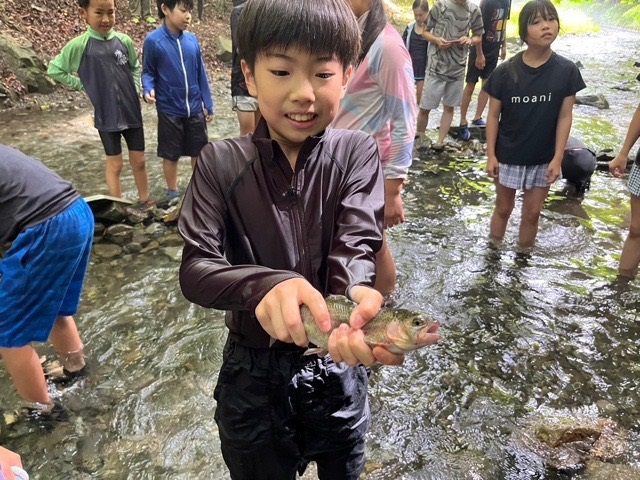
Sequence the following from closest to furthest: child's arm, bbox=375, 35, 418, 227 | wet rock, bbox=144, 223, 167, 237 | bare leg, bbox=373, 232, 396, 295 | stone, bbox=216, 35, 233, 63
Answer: child's arm, bbox=375, 35, 418, 227 < bare leg, bbox=373, 232, 396, 295 < wet rock, bbox=144, 223, 167, 237 < stone, bbox=216, 35, 233, 63

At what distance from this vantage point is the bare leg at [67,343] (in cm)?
347

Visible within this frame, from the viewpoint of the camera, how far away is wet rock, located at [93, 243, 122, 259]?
5121 mm

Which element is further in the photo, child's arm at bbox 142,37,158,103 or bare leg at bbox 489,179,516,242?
child's arm at bbox 142,37,158,103

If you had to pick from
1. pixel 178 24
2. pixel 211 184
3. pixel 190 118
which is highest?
pixel 178 24

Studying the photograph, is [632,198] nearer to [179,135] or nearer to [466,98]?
[179,135]

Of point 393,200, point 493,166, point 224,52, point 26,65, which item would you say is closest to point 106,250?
point 393,200

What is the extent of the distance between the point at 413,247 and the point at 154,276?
280 cm

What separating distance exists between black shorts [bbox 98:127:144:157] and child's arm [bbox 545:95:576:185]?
4.53 metres

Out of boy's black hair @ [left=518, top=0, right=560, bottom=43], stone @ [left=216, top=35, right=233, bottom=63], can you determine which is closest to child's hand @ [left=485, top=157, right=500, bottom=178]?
boy's black hair @ [left=518, top=0, right=560, bottom=43]

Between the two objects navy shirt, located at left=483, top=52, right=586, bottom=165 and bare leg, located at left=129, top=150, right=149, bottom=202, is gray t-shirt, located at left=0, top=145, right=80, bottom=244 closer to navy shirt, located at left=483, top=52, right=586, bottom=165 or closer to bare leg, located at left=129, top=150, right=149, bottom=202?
bare leg, located at left=129, top=150, right=149, bottom=202

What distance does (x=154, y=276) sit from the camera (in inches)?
191


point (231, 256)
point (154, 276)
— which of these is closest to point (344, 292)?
point (231, 256)

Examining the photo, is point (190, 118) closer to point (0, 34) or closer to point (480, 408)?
point (480, 408)

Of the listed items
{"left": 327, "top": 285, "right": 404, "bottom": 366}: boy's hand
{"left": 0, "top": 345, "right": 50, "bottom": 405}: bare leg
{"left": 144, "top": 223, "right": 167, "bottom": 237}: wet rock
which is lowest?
{"left": 144, "top": 223, "right": 167, "bottom": 237}: wet rock
